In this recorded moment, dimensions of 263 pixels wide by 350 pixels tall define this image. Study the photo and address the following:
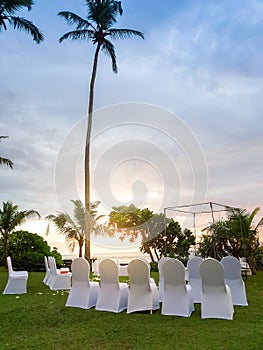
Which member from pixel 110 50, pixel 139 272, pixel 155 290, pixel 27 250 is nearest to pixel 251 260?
pixel 155 290

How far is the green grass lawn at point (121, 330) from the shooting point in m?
4.00

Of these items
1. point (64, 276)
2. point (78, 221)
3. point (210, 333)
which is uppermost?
point (78, 221)

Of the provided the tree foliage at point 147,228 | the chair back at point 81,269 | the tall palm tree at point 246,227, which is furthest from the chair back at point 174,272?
the tree foliage at point 147,228

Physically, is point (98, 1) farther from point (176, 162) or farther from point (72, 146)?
point (176, 162)

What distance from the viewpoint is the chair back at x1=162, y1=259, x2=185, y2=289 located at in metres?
5.59

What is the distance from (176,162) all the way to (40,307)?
845cm

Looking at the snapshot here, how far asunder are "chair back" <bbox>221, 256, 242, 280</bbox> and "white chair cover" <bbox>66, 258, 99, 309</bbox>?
2.66 m

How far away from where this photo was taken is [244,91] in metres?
12.5

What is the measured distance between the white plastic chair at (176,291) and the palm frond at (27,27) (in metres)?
11.8

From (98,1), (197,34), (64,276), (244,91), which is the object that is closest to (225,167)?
(244,91)

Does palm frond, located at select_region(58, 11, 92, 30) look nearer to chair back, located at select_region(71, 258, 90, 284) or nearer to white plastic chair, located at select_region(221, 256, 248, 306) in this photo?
chair back, located at select_region(71, 258, 90, 284)

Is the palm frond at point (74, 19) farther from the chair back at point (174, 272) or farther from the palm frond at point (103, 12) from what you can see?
the chair back at point (174, 272)

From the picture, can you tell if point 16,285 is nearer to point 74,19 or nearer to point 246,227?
point 246,227

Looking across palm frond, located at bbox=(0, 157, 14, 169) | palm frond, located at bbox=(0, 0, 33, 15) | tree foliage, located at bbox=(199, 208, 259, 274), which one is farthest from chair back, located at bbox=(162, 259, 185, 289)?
palm frond, located at bbox=(0, 0, 33, 15)
